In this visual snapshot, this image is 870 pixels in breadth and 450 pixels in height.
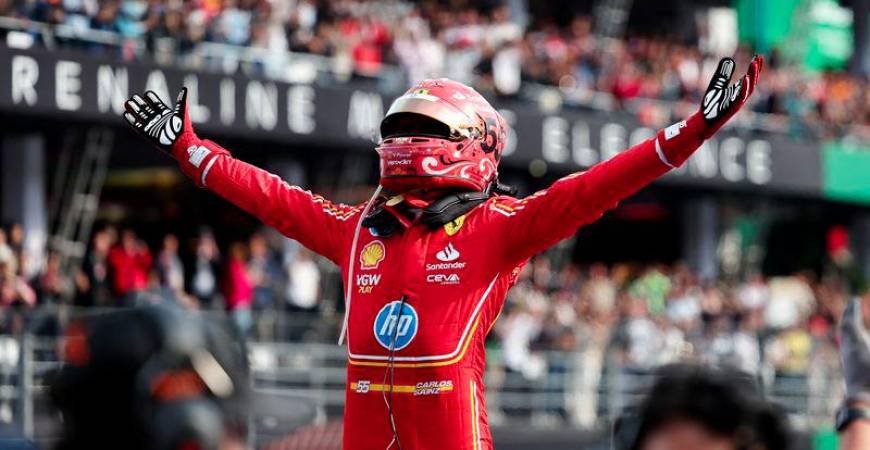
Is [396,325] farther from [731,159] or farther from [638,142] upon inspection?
[731,159]

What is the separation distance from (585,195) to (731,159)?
19.9 meters

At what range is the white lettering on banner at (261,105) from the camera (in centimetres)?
1886

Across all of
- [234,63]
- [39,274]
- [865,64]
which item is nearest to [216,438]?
[39,274]

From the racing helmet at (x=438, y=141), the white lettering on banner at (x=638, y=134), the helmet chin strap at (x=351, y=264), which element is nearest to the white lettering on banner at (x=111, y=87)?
the white lettering on banner at (x=638, y=134)

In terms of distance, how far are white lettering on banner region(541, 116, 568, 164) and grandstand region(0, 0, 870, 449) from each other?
31 millimetres

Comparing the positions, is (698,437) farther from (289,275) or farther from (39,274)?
(289,275)

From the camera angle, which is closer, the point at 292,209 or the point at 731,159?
the point at 292,209

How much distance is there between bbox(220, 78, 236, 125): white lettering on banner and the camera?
61.0 feet

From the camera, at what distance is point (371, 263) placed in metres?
5.48

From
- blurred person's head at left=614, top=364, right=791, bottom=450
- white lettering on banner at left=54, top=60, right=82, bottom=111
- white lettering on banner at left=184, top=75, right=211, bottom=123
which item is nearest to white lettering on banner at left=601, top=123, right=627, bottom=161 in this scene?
white lettering on banner at left=184, top=75, right=211, bottom=123

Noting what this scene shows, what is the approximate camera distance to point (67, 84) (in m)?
17.2

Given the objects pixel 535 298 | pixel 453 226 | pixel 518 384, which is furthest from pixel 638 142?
pixel 453 226

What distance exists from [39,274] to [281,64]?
211 inches

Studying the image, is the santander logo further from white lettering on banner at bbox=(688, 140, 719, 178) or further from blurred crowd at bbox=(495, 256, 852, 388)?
white lettering on banner at bbox=(688, 140, 719, 178)
